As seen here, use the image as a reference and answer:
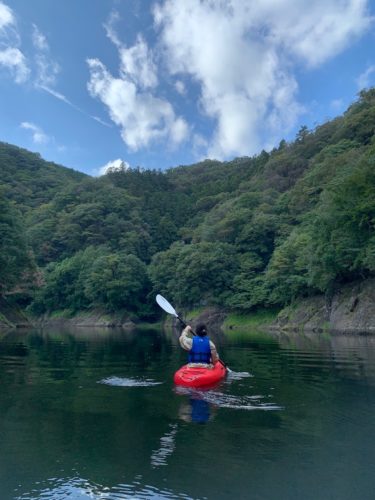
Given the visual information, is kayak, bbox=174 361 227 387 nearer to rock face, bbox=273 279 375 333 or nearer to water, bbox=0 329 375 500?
water, bbox=0 329 375 500

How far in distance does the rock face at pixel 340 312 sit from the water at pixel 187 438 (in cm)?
2178

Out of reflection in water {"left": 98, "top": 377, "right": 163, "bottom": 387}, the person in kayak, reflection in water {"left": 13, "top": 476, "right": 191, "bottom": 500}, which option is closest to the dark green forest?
the person in kayak

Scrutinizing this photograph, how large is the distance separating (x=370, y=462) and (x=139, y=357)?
45.5 feet

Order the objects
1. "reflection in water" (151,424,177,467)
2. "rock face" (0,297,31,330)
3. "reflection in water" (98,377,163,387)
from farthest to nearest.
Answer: "rock face" (0,297,31,330)
"reflection in water" (98,377,163,387)
"reflection in water" (151,424,177,467)

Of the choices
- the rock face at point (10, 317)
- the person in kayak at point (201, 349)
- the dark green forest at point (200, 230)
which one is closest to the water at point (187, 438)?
the person in kayak at point (201, 349)

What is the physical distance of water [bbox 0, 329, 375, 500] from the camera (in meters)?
4.84

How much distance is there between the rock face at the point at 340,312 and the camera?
3278 cm

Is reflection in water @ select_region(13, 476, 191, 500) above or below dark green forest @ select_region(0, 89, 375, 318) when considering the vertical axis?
below

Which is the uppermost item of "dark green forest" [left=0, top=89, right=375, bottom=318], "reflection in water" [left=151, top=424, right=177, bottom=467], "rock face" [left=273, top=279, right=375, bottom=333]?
"dark green forest" [left=0, top=89, right=375, bottom=318]

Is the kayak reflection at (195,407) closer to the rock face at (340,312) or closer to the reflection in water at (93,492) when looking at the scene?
the reflection in water at (93,492)

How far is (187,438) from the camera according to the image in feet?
21.4

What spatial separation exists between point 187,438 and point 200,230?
73778 mm

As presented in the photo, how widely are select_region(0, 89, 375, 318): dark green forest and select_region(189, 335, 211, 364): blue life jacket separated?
74.5 ft

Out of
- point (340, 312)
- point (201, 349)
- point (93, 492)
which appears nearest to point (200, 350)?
point (201, 349)
